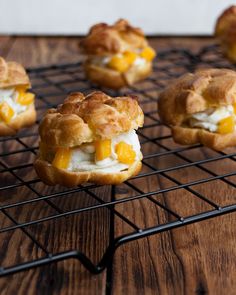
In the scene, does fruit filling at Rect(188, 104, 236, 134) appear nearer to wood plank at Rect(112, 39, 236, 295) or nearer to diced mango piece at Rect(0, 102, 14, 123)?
wood plank at Rect(112, 39, 236, 295)

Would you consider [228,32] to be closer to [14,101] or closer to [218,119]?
[218,119]

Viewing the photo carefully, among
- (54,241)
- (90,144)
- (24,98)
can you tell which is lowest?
(54,241)

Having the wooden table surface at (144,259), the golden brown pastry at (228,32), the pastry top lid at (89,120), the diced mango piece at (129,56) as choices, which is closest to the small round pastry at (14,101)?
the pastry top lid at (89,120)

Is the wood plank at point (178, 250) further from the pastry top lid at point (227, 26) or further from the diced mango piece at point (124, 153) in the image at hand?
the pastry top lid at point (227, 26)

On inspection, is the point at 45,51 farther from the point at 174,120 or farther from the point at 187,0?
the point at 174,120

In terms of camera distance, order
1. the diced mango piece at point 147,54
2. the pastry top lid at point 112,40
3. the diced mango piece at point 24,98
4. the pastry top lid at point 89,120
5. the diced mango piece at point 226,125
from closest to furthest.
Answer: the pastry top lid at point 89,120
the diced mango piece at point 226,125
the diced mango piece at point 24,98
the pastry top lid at point 112,40
the diced mango piece at point 147,54

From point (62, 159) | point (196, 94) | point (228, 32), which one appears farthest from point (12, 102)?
point (228, 32)
